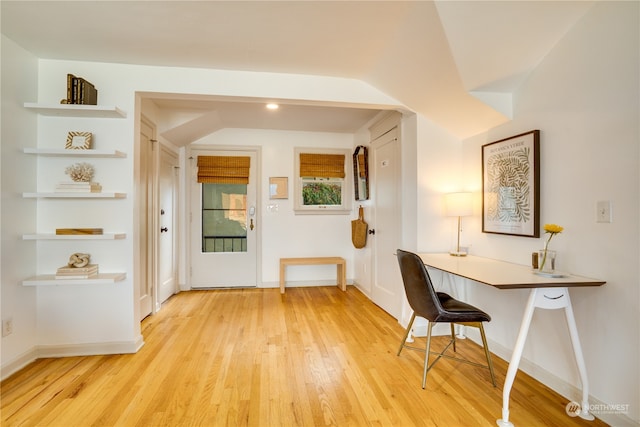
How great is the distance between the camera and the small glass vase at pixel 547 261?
186 cm

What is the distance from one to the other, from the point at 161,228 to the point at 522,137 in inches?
146

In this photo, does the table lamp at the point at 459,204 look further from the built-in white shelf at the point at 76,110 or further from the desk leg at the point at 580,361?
the built-in white shelf at the point at 76,110

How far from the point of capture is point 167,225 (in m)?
3.86

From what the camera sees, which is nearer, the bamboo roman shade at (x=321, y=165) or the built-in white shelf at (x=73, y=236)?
the built-in white shelf at (x=73, y=236)

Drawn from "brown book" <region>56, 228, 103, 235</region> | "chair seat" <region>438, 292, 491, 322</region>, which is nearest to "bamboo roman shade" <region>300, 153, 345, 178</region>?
"brown book" <region>56, 228, 103, 235</region>

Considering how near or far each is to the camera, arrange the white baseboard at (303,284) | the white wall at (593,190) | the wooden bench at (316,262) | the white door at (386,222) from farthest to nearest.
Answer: the white baseboard at (303,284)
the wooden bench at (316,262)
the white door at (386,222)
the white wall at (593,190)

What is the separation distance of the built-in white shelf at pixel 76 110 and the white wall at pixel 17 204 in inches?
4.3

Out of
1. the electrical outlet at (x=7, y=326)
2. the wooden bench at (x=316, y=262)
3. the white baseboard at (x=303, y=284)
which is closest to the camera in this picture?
the electrical outlet at (x=7, y=326)

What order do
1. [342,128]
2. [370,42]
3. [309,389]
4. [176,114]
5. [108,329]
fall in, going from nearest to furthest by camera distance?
[309,389] < [370,42] < [108,329] < [176,114] < [342,128]

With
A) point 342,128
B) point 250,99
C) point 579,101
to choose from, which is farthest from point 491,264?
point 342,128

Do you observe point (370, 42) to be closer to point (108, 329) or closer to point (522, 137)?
point (522, 137)

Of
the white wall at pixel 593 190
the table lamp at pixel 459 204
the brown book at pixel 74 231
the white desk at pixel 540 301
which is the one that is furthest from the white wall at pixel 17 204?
the white wall at pixel 593 190

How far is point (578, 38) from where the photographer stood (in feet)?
5.88

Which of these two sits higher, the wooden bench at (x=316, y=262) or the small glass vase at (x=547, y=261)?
the small glass vase at (x=547, y=261)
